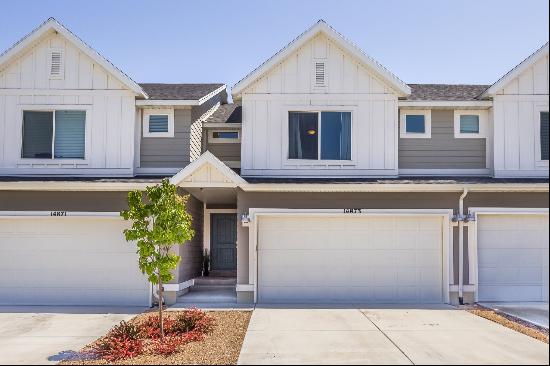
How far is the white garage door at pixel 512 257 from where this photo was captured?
1387cm

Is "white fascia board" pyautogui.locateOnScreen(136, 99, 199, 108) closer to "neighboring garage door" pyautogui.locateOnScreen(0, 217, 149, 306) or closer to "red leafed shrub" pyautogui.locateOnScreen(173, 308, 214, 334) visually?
"neighboring garage door" pyautogui.locateOnScreen(0, 217, 149, 306)

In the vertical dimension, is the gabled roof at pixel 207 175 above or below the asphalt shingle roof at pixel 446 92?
below

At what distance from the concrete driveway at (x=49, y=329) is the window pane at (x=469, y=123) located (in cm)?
999

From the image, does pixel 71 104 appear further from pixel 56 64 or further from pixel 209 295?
pixel 209 295

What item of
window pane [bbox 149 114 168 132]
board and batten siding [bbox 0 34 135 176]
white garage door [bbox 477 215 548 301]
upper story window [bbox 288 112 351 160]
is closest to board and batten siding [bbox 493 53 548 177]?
white garage door [bbox 477 215 548 301]

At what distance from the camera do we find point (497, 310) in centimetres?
1273

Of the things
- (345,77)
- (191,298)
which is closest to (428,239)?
(345,77)

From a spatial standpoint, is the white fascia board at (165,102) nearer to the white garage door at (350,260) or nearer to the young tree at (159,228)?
the white garage door at (350,260)

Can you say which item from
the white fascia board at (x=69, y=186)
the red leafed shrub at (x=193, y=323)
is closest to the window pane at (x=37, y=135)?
the white fascia board at (x=69, y=186)

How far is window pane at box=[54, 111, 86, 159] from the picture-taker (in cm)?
1509

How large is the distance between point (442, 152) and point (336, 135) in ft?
10.1

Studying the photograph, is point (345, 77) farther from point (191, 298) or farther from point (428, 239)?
point (191, 298)

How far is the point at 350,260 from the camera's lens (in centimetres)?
1394

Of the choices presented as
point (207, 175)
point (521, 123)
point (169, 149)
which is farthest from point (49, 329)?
point (521, 123)
